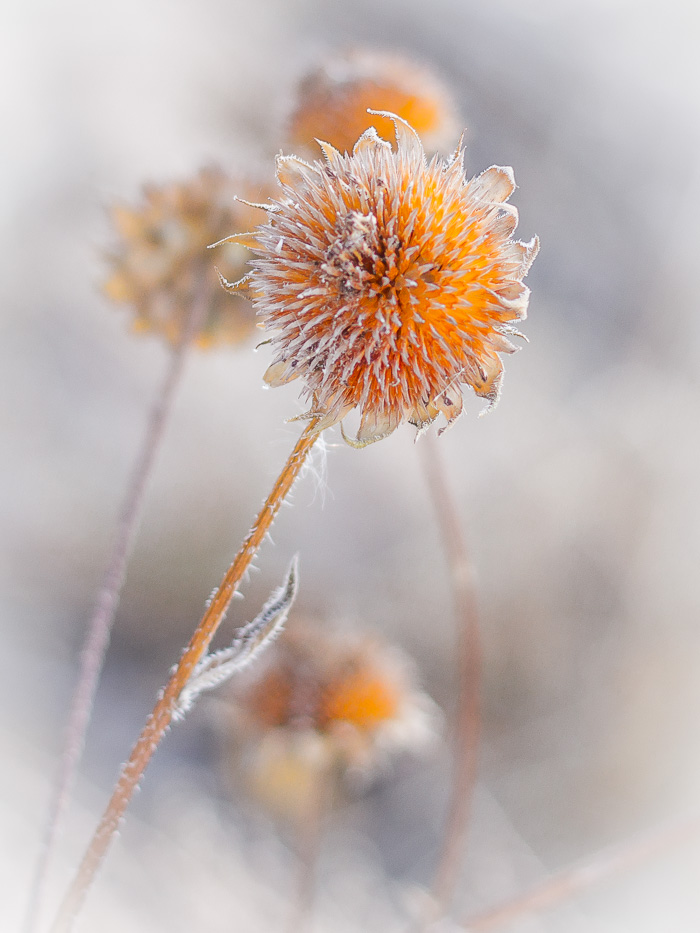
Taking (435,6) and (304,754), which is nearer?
(304,754)

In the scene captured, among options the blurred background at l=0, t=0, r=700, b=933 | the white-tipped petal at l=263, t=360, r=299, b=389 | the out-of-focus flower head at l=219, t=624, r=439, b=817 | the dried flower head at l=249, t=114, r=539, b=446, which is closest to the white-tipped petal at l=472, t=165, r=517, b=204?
the dried flower head at l=249, t=114, r=539, b=446

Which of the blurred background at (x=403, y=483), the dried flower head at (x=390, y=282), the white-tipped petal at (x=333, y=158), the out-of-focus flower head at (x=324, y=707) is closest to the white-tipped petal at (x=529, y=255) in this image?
the dried flower head at (x=390, y=282)

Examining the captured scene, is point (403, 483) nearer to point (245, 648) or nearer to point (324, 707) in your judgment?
point (324, 707)

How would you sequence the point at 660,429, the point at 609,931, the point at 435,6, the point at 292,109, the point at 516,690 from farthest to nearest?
1. the point at 435,6
2. the point at 660,429
3. the point at 516,690
4. the point at 609,931
5. the point at 292,109

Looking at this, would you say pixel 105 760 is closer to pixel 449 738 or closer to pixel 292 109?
pixel 449 738

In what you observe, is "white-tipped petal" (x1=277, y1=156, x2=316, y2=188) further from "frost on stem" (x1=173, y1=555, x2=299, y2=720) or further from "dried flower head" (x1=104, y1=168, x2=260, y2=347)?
"dried flower head" (x1=104, y1=168, x2=260, y2=347)

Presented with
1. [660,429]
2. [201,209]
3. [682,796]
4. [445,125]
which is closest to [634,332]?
[660,429]

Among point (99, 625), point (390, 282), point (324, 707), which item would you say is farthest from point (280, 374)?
point (324, 707)
